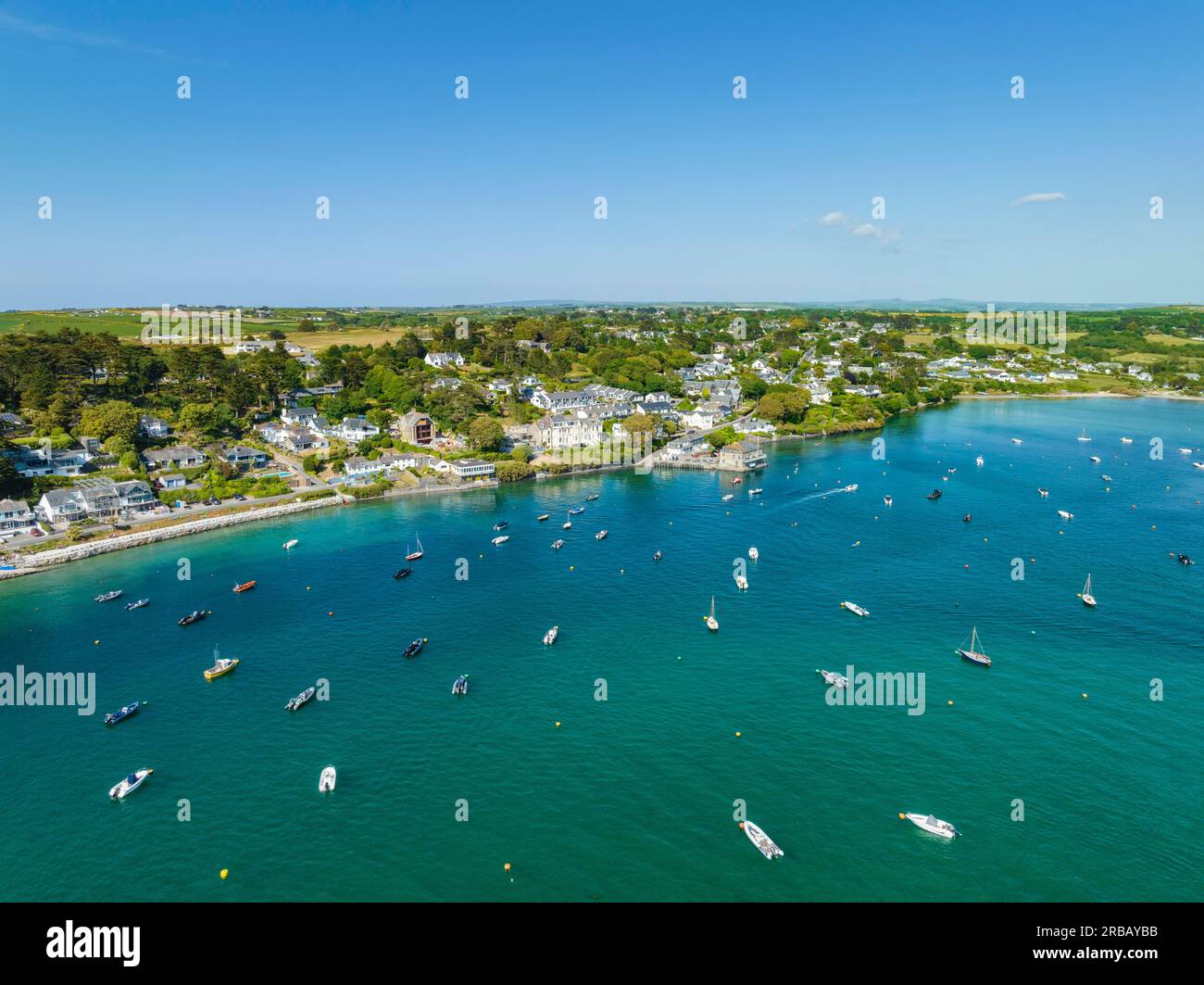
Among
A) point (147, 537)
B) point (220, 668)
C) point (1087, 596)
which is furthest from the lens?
point (147, 537)

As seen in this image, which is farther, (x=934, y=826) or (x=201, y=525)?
(x=201, y=525)

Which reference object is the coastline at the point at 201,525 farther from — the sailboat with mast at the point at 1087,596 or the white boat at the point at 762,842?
the white boat at the point at 762,842

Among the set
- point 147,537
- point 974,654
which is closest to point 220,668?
point 147,537

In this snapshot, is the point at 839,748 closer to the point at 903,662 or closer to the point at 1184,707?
the point at 903,662

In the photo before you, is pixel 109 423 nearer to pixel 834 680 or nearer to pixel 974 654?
pixel 834 680

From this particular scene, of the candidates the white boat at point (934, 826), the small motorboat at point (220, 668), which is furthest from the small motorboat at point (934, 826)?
the small motorboat at point (220, 668)

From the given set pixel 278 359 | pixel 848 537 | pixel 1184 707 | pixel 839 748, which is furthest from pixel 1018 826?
pixel 278 359

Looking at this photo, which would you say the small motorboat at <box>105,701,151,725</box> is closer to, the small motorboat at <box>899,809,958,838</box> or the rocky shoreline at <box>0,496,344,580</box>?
the rocky shoreline at <box>0,496,344,580</box>
